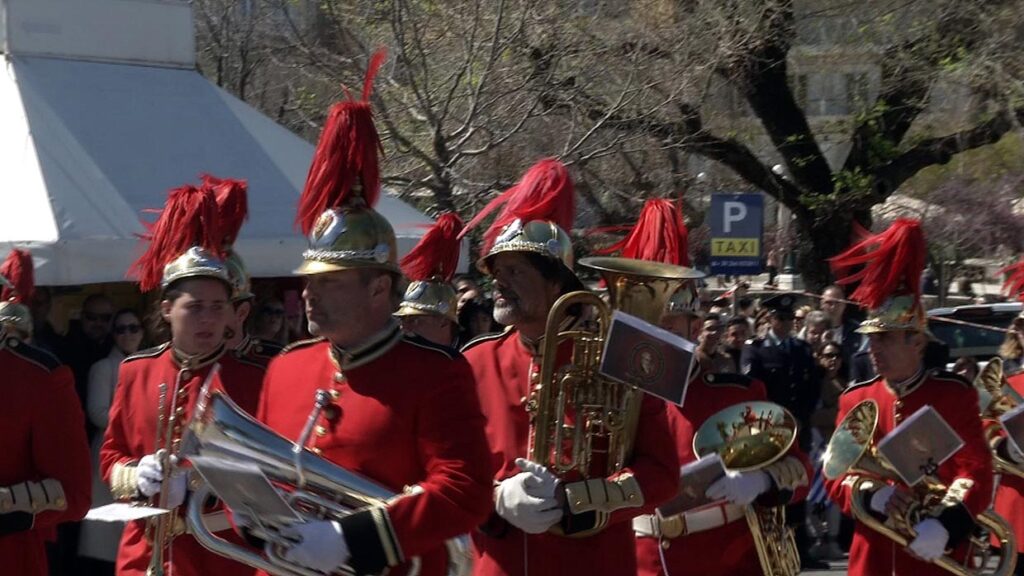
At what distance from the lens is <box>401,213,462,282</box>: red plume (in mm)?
7953

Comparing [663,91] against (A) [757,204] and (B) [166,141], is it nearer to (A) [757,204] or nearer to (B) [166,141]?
(A) [757,204]

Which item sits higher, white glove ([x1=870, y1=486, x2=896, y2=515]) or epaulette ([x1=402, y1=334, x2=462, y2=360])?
epaulette ([x1=402, y1=334, x2=462, y2=360])

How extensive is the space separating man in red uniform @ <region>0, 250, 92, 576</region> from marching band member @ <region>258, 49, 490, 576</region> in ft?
4.08

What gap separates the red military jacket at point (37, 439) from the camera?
5.30m

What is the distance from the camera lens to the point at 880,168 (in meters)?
17.6

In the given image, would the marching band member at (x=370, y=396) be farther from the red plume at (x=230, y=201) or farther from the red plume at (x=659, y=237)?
the red plume at (x=659, y=237)

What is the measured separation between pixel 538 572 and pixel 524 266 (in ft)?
2.88

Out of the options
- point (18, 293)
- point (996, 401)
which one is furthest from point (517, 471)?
point (18, 293)

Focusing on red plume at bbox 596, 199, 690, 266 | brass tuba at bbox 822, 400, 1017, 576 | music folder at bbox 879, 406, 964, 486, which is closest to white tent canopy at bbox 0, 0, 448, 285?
red plume at bbox 596, 199, 690, 266

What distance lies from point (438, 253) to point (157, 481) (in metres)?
3.05

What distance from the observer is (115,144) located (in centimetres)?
1053

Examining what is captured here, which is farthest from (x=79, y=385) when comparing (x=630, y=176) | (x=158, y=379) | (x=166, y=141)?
(x=630, y=176)

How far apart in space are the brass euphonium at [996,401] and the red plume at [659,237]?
2.26 m

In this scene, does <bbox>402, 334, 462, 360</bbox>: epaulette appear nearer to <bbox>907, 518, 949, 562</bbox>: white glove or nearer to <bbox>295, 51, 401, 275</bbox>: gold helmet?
<bbox>295, 51, 401, 275</bbox>: gold helmet
